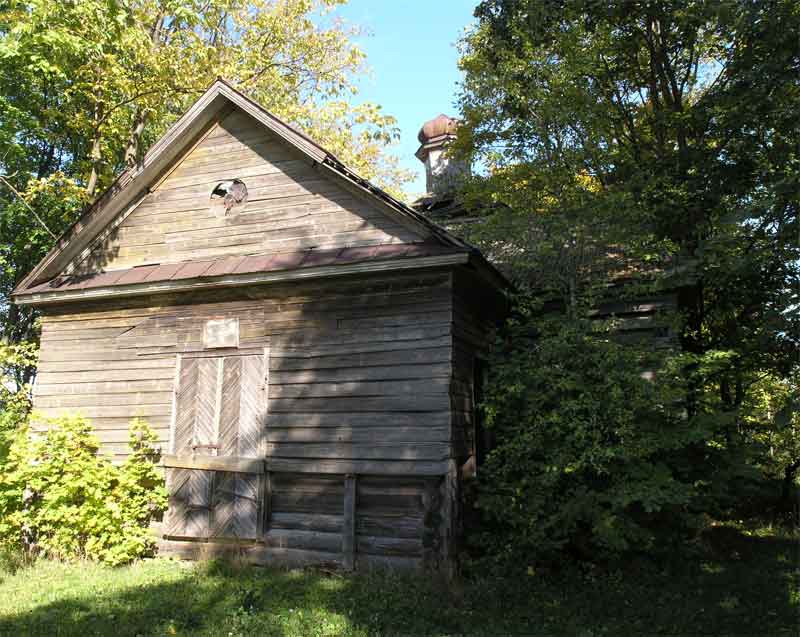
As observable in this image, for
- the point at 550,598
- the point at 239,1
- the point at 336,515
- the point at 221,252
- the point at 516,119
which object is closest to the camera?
the point at 550,598

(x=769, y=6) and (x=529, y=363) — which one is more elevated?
(x=769, y=6)

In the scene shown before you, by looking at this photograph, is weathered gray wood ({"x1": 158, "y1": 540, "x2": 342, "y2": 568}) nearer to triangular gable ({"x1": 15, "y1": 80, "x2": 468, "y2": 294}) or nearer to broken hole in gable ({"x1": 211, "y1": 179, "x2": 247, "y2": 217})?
triangular gable ({"x1": 15, "y1": 80, "x2": 468, "y2": 294})

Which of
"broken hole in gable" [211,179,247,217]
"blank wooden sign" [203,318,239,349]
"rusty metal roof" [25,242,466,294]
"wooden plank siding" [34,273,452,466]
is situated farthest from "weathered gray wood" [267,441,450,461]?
"broken hole in gable" [211,179,247,217]

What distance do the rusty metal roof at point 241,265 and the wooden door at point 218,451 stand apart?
4.31 ft

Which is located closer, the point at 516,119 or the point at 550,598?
the point at 550,598

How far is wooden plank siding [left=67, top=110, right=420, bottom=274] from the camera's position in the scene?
9.73 m

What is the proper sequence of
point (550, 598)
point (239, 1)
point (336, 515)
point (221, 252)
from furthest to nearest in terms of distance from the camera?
point (239, 1)
point (221, 252)
point (336, 515)
point (550, 598)

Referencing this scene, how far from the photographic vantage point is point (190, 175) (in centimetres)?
1090

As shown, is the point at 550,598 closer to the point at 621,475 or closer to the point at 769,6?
the point at 621,475

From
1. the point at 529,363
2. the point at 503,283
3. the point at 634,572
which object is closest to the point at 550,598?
the point at 634,572

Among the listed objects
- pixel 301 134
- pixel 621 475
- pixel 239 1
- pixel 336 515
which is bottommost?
pixel 336 515

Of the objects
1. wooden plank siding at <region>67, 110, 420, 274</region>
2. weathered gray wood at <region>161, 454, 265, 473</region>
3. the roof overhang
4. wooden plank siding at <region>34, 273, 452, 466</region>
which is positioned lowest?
weathered gray wood at <region>161, 454, 265, 473</region>

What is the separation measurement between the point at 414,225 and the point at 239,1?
46.7 feet

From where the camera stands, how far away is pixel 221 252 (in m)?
10.4
